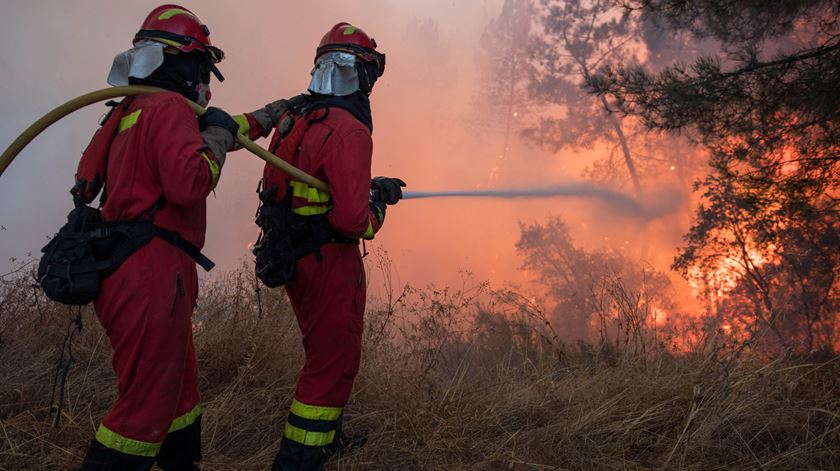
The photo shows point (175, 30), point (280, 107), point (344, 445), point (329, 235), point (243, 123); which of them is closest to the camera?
point (175, 30)

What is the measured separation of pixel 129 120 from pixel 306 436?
144cm

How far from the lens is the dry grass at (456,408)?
3041 mm

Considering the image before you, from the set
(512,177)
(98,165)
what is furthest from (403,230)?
(98,165)

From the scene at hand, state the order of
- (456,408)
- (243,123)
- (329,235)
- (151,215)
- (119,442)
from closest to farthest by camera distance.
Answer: (119,442) → (151,215) → (329,235) → (243,123) → (456,408)

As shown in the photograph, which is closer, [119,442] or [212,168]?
[119,442]

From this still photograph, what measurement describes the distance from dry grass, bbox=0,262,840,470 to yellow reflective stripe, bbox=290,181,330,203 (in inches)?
44.4

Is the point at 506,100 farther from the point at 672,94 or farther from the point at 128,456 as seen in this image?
the point at 128,456

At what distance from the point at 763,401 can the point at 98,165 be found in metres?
3.30

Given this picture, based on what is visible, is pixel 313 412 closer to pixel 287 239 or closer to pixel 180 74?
pixel 287 239

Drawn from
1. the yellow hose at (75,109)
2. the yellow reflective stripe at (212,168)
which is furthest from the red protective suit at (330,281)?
the yellow reflective stripe at (212,168)

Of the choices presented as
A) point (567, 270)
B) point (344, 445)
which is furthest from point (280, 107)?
point (567, 270)

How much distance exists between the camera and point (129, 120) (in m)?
2.31

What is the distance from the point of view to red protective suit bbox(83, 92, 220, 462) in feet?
7.14

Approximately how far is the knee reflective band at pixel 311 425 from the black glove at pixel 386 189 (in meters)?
1.02
